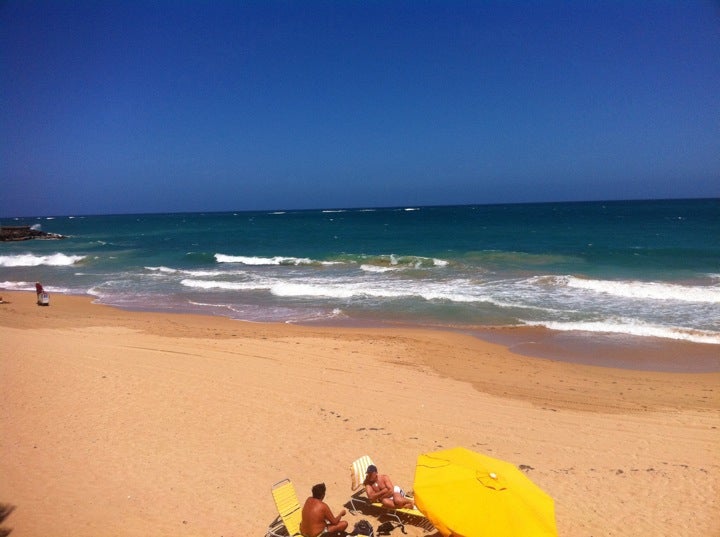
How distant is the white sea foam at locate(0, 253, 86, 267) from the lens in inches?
1396

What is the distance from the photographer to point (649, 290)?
62.8 ft

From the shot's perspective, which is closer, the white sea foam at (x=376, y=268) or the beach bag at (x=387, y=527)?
the beach bag at (x=387, y=527)

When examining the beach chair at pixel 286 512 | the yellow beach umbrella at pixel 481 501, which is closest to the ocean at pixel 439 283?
the yellow beach umbrella at pixel 481 501

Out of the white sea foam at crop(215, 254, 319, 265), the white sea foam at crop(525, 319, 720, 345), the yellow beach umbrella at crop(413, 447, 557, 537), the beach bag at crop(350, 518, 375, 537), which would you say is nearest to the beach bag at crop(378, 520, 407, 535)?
the beach bag at crop(350, 518, 375, 537)

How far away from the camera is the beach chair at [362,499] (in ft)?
18.8

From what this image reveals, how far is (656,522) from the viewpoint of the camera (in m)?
5.56

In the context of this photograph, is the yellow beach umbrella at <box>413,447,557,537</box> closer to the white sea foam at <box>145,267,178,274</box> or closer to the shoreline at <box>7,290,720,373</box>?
the shoreline at <box>7,290,720,373</box>

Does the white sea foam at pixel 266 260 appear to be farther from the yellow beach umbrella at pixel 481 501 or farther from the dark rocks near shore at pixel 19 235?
the dark rocks near shore at pixel 19 235

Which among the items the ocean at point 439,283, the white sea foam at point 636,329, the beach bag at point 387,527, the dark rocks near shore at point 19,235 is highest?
the dark rocks near shore at point 19,235

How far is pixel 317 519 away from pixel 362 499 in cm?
100

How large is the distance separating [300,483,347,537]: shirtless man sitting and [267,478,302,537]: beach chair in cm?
20

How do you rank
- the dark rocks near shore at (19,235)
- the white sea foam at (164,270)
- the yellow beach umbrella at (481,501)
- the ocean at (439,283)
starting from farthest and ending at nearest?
the dark rocks near shore at (19,235), the white sea foam at (164,270), the ocean at (439,283), the yellow beach umbrella at (481,501)

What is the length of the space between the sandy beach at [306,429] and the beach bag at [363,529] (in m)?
0.56

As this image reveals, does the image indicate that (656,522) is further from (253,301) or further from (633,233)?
(633,233)
